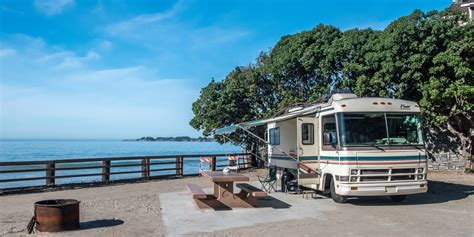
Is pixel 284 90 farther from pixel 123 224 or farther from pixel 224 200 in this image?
pixel 123 224

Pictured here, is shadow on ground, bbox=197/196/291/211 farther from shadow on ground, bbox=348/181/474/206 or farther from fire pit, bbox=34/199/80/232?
fire pit, bbox=34/199/80/232

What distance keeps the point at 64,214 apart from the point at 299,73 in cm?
1651

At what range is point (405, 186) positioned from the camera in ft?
33.1

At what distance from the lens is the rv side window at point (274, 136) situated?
14.3 meters

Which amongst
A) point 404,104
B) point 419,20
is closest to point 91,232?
point 404,104

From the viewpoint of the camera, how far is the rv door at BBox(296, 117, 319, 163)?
11492mm

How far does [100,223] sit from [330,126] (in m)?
5.61

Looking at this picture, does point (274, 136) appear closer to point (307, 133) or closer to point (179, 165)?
point (307, 133)

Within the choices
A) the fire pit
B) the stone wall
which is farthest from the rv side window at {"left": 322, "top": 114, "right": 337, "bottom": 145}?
the stone wall

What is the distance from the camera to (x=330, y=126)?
420 inches

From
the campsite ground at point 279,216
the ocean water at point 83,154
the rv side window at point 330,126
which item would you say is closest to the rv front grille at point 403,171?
the campsite ground at point 279,216

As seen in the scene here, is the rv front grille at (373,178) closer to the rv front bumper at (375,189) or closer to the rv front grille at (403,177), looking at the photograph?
Result: the rv front bumper at (375,189)

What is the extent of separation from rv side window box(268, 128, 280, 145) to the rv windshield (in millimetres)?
4246

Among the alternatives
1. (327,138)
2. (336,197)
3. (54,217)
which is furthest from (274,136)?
(54,217)
